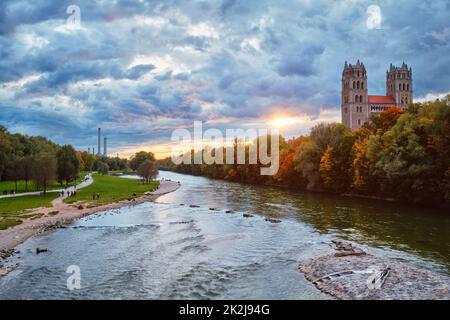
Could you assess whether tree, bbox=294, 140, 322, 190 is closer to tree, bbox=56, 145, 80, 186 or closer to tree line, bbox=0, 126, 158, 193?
tree, bbox=56, 145, 80, 186

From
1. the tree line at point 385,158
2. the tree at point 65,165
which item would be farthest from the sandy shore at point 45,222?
the tree line at point 385,158

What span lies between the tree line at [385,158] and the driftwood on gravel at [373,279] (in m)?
33.9

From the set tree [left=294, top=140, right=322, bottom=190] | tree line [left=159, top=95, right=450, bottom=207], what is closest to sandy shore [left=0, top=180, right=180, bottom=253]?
tree line [left=159, top=95, right=450, bottom=207]

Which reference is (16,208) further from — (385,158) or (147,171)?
(147,171)

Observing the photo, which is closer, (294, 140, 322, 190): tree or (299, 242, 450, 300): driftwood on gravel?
(299, 242, 450, 300): driftwood on gravel

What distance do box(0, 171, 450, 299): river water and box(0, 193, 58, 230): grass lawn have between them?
5.91m

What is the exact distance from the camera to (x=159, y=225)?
45.0 meters

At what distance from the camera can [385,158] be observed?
210 feet

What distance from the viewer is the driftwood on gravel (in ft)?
69.5

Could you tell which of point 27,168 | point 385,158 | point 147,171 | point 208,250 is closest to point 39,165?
point 27,168

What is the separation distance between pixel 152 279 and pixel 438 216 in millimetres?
38560

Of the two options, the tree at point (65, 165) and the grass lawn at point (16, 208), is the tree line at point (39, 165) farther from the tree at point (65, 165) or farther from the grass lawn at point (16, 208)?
the grass lawn at point (16, 208)
